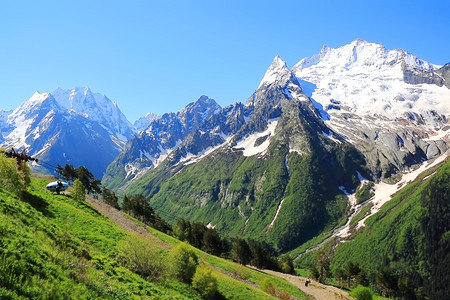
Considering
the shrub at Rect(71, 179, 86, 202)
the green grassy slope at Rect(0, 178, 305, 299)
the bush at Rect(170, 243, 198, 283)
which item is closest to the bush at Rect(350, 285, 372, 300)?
the green grassy slope at Rect(0, 178, 305, 299)

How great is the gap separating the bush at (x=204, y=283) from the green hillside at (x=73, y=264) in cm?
54

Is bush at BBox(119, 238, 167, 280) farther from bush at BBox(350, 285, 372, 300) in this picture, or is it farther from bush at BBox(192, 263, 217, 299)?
bush at BBox(350, 285, 372, 300)

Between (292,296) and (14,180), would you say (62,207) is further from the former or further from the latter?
(292,296)

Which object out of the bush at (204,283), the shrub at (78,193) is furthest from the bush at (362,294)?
the shrub at (78,193)

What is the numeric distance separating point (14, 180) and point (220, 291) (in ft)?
131

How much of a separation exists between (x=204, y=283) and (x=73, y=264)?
2602cm

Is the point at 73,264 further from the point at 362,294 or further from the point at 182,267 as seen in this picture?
the point at 362,294

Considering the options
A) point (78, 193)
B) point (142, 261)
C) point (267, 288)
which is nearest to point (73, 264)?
point (142, 261)

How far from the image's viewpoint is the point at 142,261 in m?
42.2

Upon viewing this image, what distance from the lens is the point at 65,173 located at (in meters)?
138

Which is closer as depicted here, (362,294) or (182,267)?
(182,267)

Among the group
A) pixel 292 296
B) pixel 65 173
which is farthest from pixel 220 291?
pixel 65 173

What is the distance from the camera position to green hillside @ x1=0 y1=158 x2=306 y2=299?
19.1 m

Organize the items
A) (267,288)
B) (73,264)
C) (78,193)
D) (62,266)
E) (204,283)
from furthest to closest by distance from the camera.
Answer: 1. (78,193)
2. (267,288)
3. (204,283)
4. (73,264)
5. (62,266)
